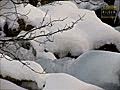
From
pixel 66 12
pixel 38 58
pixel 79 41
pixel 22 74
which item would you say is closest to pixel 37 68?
pixel 22 74

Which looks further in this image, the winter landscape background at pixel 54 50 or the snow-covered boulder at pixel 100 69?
the snow-covered boulder at pixel 100 69

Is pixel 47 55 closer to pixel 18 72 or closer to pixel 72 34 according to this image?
pixel 72 34

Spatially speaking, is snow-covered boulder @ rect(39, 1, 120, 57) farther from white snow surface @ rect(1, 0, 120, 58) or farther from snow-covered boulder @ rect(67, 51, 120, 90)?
snow-covered boulder @ rect(67, 51, 120, 90)

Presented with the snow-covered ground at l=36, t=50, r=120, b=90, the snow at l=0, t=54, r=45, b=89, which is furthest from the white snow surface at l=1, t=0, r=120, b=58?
the snow at l=0, t=54, r=45, b=89

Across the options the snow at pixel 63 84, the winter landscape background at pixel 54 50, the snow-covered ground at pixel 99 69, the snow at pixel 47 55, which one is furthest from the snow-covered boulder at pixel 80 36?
the snow at pixel 63 84

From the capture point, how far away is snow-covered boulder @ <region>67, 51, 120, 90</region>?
24.3 feet

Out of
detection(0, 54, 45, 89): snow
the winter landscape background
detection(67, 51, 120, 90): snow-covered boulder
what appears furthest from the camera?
detection(67, 51, 120, 90): snow-covered boulder

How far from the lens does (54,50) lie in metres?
11.4

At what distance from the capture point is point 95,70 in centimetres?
779

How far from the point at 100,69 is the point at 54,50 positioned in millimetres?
3878

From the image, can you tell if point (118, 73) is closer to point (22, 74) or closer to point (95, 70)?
point (95, 70)

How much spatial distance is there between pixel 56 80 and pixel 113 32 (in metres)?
7.48

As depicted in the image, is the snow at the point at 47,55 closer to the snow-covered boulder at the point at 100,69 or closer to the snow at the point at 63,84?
the snow-covered boulder at the point at 100,69

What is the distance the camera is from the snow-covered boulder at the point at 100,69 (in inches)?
291
